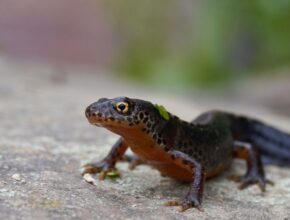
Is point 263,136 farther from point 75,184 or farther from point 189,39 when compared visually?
point 189,39

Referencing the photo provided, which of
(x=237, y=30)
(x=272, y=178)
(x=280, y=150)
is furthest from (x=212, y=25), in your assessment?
(x=272, y=178)

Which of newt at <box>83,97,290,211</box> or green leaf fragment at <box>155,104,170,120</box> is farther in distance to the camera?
green leaf fragment at <box>155,104,170,120</box>

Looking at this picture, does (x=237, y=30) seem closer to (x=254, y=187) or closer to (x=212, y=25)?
(x=212, y=25)

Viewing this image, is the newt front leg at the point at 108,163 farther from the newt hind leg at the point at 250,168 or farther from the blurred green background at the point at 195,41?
the blurred green background at the point at 195,41

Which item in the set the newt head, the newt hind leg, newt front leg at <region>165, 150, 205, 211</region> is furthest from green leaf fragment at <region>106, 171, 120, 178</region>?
the newt hind leg

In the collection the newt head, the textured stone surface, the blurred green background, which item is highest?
the blurred green background

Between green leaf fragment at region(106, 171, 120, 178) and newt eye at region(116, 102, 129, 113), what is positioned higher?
newt eye at region(116, 102, 129, 113)

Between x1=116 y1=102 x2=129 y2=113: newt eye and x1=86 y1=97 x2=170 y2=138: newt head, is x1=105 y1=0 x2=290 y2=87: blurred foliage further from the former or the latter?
x1=116 y1=102 x2=129 y2=113: newt eye
